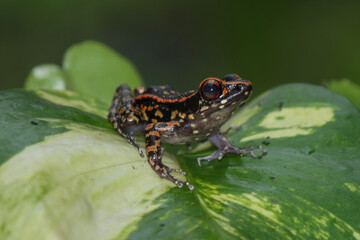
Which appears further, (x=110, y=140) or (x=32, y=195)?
(x=110, y=140)

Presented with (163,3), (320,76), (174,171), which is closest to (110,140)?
(174,171)

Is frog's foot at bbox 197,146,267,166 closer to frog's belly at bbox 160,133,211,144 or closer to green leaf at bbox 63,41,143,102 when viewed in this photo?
frog's belly at bbox 160,133,211,144

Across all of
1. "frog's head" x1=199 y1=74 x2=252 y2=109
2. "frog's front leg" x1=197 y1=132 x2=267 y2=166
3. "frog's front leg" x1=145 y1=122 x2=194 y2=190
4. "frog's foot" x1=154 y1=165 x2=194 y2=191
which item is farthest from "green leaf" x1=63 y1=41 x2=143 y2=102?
"frog's foot" x1=154 y1=165 x2=194 y2=191

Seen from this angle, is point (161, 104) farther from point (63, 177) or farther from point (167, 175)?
point (63, 177)

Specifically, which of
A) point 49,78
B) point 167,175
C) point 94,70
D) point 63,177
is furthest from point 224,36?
point 63,177

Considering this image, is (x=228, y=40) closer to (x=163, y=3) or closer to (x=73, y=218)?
(x=163, y=3)

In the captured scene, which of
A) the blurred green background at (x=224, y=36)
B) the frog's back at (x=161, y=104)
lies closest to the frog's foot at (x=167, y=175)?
the frog's back at (x=161, y=104)
